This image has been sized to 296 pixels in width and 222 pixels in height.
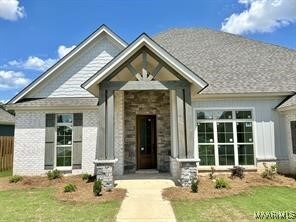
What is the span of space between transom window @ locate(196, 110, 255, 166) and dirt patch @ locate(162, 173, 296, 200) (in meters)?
0.85

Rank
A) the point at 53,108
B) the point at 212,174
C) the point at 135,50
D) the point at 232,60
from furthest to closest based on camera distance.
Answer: the point at 232,60 < the point at 53,108 < the point at 212,174 < the point at 135,50

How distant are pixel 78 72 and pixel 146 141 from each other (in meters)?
4.78

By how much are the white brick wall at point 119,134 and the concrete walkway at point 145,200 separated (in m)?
0.74

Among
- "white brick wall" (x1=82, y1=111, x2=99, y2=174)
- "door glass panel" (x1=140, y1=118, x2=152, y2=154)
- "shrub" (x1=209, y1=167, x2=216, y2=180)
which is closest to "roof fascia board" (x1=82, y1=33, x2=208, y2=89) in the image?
"white brick wall" (x1=82, y1=111, x2=99, y2=174)

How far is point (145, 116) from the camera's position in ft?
42.7

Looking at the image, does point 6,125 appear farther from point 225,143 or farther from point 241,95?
point 241,95

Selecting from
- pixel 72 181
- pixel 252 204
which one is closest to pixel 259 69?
pixel 252 204

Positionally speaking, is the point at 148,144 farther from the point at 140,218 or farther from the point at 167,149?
the point at 140,218

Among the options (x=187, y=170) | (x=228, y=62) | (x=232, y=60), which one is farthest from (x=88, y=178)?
(x=232, y=60)

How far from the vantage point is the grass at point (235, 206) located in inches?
252

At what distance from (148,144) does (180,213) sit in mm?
6378

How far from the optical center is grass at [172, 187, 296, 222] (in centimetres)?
639

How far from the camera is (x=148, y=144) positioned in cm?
1293

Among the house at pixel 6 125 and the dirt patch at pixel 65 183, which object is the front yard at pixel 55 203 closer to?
the dirt patch at pixel 65 183
